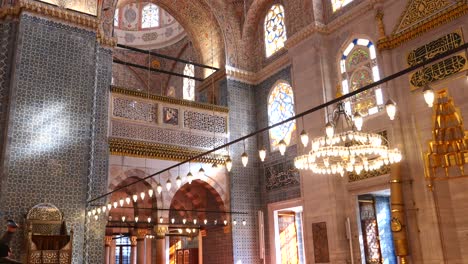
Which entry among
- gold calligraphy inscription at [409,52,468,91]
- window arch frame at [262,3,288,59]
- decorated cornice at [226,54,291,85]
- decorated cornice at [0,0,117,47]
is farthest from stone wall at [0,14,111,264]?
gold calligraphy inscription at [409,52,468,91]

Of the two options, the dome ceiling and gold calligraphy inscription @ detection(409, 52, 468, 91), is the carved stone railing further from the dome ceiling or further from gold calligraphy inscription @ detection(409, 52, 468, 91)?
the dome ceiling

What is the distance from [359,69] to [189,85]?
7.59 m

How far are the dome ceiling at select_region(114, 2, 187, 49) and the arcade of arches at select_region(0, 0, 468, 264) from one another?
3.51 m

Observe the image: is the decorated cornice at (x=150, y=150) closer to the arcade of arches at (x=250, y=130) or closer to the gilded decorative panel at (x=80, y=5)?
the arcade of arches at (x=250, y=130)

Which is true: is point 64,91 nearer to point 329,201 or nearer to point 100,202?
point 100,202

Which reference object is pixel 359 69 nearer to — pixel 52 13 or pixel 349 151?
pixel 349 151

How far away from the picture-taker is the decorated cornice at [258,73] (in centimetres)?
1256

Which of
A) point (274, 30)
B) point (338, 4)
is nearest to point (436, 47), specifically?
point (338, 4)

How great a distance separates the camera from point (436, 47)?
8.38 meters

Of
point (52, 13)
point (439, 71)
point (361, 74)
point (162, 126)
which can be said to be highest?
point (52, 13)

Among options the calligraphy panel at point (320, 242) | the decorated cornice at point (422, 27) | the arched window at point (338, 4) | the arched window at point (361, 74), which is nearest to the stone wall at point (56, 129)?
the calligraphy panel at point (320, 242)

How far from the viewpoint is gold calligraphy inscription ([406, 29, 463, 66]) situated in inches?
317

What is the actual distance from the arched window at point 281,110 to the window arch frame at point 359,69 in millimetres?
1892

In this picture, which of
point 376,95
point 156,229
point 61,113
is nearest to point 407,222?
point 376,95
